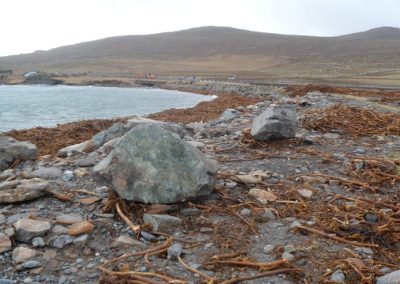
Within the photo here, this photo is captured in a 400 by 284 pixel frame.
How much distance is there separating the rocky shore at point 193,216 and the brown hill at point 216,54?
72.2 metres

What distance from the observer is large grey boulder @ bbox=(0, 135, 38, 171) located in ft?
23.5

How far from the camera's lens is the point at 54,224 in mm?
4500

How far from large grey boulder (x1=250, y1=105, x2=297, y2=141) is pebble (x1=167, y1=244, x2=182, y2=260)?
4.32m

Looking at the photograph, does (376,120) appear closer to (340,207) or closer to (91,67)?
(340,207)

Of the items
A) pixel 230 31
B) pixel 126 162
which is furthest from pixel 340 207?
pixel 230 31

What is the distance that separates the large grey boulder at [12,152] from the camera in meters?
7.17

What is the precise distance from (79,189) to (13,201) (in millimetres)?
794

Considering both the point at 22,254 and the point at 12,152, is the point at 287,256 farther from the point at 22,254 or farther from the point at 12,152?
the point at 12,152

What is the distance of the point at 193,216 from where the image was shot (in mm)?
4816

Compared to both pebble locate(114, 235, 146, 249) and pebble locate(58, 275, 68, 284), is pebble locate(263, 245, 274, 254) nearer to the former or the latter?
pebble locate(114, 235, 146, 249)

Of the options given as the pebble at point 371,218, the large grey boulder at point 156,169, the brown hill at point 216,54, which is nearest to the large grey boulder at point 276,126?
the large grey boulder at point 156,169

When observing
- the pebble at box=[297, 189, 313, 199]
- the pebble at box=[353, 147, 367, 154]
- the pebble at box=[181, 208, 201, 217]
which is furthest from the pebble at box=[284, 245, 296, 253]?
the pebble at box=[353, 147, 367, 154]

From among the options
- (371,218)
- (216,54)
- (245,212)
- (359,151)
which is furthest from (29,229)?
(216,54)

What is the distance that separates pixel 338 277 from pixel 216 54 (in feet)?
345
